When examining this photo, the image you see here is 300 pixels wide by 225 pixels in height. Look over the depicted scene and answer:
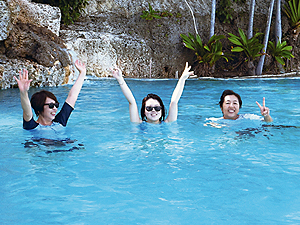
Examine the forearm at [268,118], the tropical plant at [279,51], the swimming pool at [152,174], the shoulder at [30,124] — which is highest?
the tropical plant at [279,51]

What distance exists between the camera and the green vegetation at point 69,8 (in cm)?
1549

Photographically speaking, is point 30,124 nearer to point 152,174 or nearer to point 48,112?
point 48,112

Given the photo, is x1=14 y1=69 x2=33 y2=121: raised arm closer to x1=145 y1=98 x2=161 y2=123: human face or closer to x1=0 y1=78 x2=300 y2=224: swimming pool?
x1=0 y1=78 x2=300 y2=224: swimming pool

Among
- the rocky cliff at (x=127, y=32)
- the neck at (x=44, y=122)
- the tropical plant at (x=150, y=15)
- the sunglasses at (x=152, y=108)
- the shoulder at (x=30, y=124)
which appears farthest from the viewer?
the tropical plant at (x=150, y=15)

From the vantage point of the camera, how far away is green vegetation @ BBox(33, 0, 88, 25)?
15.5 metres

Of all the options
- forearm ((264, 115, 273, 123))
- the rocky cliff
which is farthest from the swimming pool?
the rocky cliff

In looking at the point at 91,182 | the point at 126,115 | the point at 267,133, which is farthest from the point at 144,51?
the point at 91,182

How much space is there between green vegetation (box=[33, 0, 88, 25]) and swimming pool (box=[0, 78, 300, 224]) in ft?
35.6

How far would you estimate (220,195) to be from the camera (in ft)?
9.89

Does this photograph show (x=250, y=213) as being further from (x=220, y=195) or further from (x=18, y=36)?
(x=18, y=36)

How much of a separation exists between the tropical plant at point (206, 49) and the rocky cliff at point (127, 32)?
49.4 inches

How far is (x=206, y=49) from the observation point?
17.2 m

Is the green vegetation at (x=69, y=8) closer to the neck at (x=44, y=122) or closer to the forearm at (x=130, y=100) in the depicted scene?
Answer: the forearm at (x=130, y=100)

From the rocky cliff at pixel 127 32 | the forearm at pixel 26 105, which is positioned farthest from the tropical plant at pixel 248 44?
the forearm at pixel 26 105
